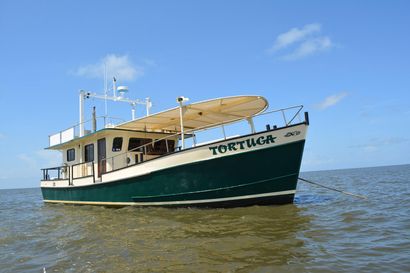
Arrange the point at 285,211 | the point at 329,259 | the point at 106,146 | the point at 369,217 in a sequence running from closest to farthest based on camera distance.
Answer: the point at 329,259, the point at 369,217, the point at 285,211, the point at 106,146

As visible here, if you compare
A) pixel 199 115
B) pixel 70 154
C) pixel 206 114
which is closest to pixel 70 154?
pixel 70 154

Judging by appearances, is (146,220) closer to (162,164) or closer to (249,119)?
(162,164)

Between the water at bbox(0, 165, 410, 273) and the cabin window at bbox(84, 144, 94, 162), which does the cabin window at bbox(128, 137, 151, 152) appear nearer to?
the cabin window at bbox(84, 144, 94, 162)

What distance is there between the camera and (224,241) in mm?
6129

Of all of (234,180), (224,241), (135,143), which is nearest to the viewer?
(224,241)

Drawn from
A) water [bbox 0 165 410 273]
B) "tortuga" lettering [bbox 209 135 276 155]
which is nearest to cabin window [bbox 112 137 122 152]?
water [bbox 0 165 410 273]

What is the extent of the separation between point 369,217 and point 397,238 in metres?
2.16

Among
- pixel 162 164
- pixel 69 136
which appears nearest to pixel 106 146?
pixel 69 136

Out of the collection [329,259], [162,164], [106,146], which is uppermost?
[106,146]

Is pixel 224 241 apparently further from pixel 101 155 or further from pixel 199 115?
pixel 101 155

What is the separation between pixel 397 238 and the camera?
5.95 metres

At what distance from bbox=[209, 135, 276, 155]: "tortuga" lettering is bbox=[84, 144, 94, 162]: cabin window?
6.44 meters

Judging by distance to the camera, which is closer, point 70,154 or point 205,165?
point 205,165

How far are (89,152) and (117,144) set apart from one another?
1.94m
